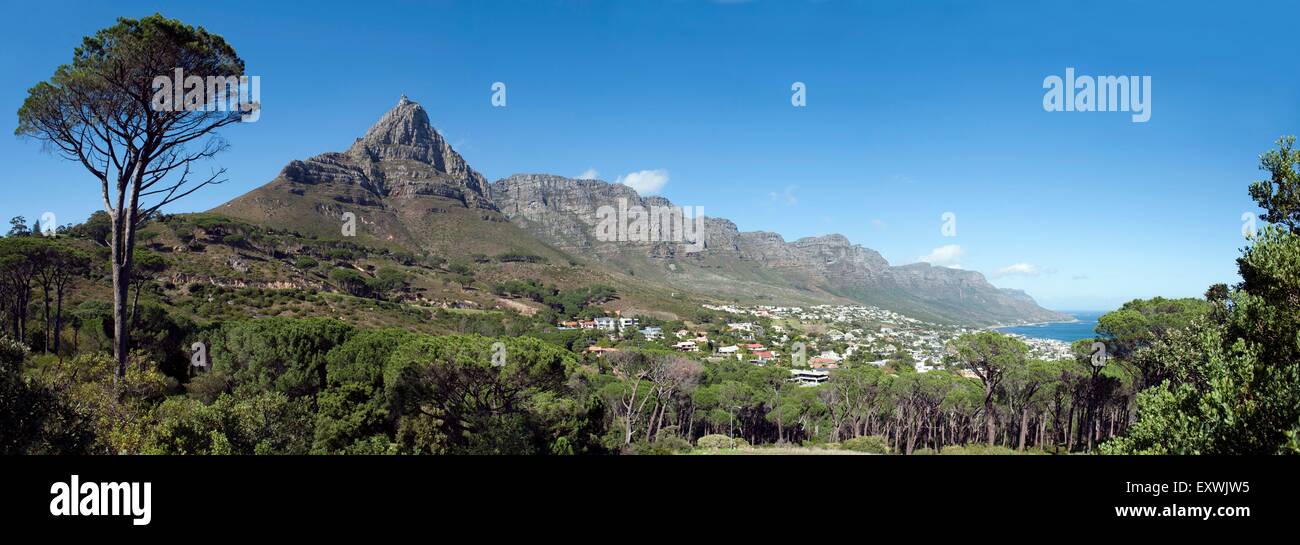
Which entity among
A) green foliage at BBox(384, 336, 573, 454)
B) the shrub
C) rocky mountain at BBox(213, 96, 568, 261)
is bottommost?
the shrub

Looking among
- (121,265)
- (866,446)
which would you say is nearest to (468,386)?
(121,265)

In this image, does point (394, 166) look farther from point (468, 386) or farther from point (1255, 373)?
point (1255, 373)

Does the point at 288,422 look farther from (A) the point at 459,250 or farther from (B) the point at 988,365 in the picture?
(A) the point at 459,250

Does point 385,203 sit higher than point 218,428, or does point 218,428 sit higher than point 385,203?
point 385,203

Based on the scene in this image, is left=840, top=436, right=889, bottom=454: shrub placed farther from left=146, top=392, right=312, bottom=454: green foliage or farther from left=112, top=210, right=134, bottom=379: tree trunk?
left=112, top=210, right=134, bottom=379: tree trunk

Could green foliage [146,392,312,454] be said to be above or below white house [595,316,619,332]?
above

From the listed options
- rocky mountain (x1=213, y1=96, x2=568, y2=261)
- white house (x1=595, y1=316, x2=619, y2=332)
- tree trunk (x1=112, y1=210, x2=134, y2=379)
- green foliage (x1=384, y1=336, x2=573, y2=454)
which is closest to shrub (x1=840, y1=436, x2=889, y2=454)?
green foliage (x1=384, y1=336, x2=573, y2=454)

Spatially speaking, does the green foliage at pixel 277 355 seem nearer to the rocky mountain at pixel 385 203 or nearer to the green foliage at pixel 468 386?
the green foliage at pixel 468 386

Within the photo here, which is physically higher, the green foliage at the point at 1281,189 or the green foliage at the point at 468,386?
the green foliage at the point at 1281,189

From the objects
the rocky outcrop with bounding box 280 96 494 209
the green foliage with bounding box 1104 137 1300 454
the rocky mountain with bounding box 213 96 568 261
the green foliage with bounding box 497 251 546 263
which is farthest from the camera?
the rocky outcrop with bounding box 280 96 494 209

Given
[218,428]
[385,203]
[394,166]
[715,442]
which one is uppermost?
[394,166]

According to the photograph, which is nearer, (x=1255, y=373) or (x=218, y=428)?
(x=1255, y=373)

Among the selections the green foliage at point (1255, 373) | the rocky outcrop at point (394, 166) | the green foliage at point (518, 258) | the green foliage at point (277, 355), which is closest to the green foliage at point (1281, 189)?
the green foliage at point (1255, 373)

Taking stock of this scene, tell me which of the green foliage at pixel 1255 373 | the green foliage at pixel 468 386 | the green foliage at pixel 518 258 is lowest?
the green foliage at pixel 468 386
